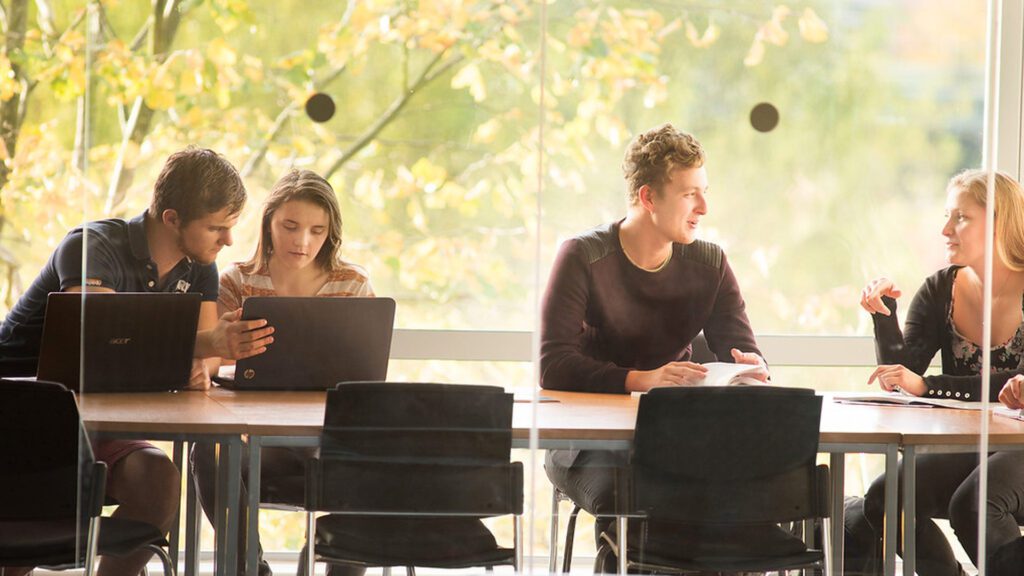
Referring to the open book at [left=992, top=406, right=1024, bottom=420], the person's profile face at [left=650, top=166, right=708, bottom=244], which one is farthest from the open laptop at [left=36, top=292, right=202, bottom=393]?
the open book at [left=992, top=406, right=1024, bottom=420]

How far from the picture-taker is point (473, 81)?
135 inches

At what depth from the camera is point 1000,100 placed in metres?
3.53

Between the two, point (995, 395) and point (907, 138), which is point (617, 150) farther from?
point (995, 395)

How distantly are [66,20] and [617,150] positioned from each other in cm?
178

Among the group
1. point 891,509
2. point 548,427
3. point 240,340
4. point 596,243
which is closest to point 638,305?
point 596,243

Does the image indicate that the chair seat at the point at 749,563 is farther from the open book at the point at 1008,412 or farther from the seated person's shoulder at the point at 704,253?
the seated person's shoulder at the point at 704,253

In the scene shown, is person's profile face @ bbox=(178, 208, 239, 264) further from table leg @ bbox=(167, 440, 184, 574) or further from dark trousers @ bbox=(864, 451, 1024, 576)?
dark trousers @ bbox=(864, 451, 1024, 576)

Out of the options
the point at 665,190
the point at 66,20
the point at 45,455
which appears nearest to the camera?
the point at 45,455

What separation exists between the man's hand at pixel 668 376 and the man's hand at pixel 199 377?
3.84 ft

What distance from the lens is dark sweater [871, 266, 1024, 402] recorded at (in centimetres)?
343

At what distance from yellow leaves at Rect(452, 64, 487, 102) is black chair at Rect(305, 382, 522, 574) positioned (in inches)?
34.0

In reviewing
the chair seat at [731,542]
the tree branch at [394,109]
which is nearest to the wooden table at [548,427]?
the chair seat at [731,542]

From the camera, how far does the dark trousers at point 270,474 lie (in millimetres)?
3096

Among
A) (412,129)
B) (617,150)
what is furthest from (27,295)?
(617,150)
